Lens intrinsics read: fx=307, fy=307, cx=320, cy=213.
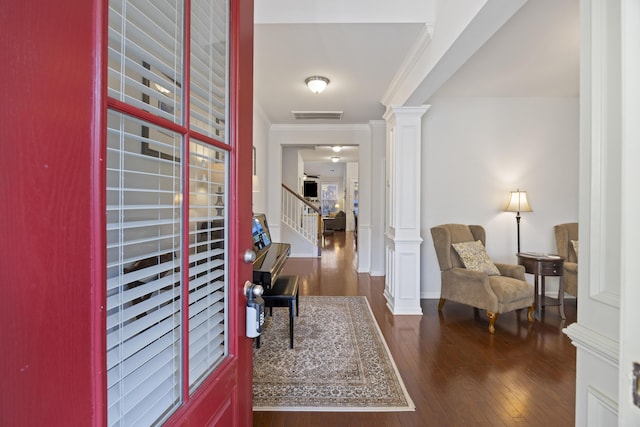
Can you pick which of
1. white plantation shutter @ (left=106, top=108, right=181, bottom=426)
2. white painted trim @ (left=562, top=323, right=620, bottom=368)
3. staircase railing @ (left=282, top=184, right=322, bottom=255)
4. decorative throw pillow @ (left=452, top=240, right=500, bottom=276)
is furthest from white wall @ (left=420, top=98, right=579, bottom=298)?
white plantation shutter @ (left=106, top=108, right=181, bottom=426)

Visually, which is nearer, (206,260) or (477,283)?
(206,260)

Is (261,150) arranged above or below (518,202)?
above

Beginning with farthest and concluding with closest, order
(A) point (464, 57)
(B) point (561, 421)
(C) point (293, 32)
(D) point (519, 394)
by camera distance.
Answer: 1. (C) point (293, 32)
2. (A) point (464, 57)
3. (D) point (519, 394)
4. (B) point (561, 421)

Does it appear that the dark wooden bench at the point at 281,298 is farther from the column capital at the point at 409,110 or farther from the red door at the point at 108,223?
the column capital at the point at 409,110

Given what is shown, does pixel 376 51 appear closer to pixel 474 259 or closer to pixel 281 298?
pixel 281 298

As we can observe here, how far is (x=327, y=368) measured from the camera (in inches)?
91.5

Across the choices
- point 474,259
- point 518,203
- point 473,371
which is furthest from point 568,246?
point 473,371

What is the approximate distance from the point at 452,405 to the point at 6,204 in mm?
2353

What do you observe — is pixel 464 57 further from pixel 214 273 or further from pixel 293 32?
pixel 214 273

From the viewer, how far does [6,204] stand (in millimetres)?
363

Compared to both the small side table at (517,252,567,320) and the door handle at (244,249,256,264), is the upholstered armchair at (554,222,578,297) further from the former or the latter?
the door handle at (244,249,256,264)

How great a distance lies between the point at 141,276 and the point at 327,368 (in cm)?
201

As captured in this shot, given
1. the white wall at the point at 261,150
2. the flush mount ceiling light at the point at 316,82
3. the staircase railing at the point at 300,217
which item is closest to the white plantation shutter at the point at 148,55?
the flush mount ceiling light at the point at 316,82

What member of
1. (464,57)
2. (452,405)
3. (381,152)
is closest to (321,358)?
(452,405)
